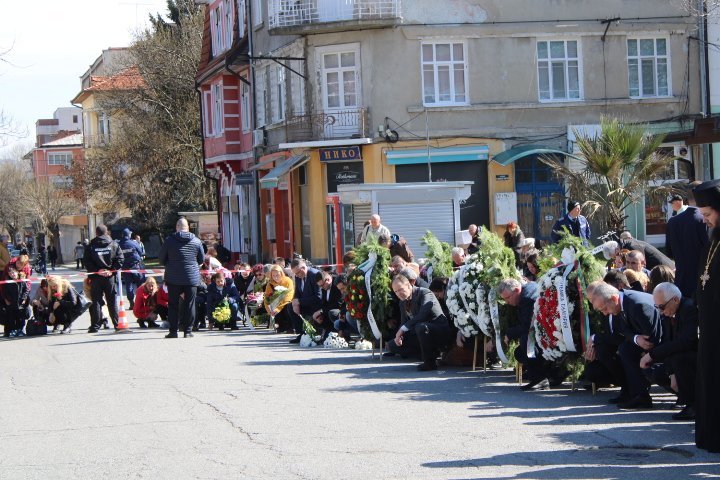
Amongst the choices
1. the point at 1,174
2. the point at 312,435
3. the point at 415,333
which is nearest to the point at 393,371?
the point at 415,333

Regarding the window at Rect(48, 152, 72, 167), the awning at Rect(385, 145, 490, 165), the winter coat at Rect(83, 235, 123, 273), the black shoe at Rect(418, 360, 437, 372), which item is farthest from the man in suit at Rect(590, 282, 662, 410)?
the window at Rect(48, 152, 72, 167)

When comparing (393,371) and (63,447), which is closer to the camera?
(63,447)

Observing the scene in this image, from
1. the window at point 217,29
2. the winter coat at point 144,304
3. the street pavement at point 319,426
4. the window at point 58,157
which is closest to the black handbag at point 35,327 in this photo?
the winter coat at point 144,304

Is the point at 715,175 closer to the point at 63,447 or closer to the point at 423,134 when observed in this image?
the point at 423,134

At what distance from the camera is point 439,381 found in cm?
1395

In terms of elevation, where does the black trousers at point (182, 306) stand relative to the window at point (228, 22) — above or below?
below

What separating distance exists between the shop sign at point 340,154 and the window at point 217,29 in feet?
43.3

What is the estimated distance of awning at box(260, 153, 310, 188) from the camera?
34156 millimetres

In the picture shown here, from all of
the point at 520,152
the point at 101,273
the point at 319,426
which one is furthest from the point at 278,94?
the point at 319,426

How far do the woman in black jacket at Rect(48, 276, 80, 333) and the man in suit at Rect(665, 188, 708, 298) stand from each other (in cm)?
1417

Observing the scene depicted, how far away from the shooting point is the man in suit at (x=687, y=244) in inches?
478

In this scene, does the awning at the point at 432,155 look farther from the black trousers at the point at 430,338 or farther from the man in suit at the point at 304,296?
the black trousers at the point at 430,338

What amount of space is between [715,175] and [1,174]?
85.7 metres

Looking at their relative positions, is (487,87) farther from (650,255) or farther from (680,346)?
(680,346)
